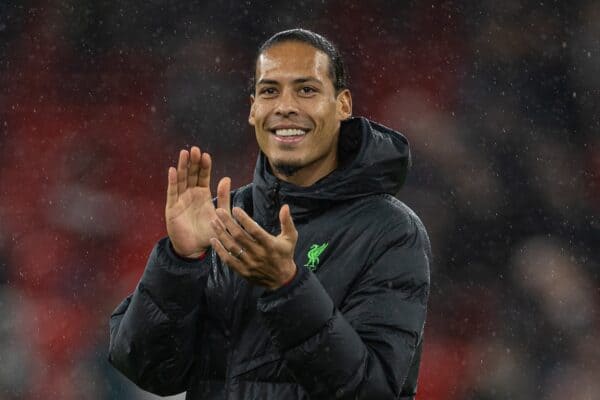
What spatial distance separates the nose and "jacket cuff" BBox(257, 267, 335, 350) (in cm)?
44

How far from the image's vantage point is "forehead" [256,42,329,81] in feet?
8.45

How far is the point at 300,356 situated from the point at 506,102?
716 centimetres

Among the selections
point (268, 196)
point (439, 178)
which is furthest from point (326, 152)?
point (439, 178)

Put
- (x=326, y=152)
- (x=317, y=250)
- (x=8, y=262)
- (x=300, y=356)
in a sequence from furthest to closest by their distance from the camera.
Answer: (x=8, y=262) < (x=326, y=152) < (x=317, y=250) < (x=300, y=356)

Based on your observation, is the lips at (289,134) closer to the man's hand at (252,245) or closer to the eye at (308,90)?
the eye at (308,90)

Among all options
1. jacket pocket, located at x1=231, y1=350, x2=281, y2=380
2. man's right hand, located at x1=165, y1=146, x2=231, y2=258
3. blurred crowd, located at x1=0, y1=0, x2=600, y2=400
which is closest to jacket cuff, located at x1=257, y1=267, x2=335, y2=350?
jacket pocket, located at x1=231, y1=350, x2=281, y2=380

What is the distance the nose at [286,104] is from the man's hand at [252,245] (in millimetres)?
447

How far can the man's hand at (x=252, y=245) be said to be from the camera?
2.14 metres

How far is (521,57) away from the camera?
29.9 ft

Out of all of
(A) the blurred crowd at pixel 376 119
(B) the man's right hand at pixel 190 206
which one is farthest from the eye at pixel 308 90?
(A) the blurred crowd at pixel 376 119

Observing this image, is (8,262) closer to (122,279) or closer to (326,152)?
(122,279)

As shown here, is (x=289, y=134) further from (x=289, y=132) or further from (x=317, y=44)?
(x=317, y=44)

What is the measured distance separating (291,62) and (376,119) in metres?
6.49

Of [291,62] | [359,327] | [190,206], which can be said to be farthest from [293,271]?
[291,62]
